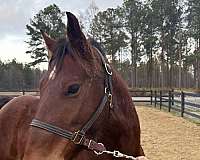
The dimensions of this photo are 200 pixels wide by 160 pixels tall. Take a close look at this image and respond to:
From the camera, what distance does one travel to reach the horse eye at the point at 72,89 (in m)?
1.86

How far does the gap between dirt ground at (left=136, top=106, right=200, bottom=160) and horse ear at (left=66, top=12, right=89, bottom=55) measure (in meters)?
5.50

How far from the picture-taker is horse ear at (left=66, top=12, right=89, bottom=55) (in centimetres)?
182

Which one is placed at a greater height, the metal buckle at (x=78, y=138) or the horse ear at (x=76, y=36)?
the horse ear at (x=76, y=36)

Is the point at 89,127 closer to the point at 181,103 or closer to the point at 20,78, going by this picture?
the point at 181,103

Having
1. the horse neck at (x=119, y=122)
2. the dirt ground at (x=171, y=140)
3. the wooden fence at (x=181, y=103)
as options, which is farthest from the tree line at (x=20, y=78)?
the horse neck at (x=119, y=122)

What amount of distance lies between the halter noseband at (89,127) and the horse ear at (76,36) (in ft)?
0.73

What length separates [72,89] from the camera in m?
1.87

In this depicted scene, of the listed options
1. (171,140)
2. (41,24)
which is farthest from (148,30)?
(171,140)

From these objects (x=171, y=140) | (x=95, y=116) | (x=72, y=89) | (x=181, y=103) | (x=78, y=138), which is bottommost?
(x=171, y=140)

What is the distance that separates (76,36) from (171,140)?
7784 millimetres

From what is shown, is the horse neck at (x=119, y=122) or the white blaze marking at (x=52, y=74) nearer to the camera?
the white blaze marking at (x=52, y=74)

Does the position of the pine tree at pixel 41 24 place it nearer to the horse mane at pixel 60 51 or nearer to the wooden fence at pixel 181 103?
the wooden fence at pixel 181 103

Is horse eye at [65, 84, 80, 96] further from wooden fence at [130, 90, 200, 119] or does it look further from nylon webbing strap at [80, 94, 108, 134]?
wooden fence at [130, 90, 200, 119]

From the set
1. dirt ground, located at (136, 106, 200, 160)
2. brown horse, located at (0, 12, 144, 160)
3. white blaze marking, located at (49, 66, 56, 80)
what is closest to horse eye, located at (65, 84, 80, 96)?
brown horse, located at (0, 12, 144, 160)
